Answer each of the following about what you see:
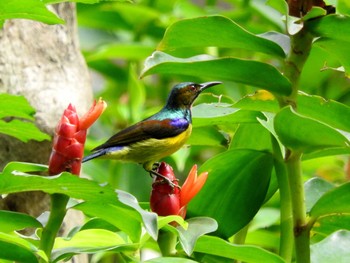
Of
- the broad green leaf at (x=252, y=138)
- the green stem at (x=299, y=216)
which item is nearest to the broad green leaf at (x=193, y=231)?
Result: the green stem at (x=299, y=216)

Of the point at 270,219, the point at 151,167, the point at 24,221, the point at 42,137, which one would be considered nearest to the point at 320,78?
the point at 270,219

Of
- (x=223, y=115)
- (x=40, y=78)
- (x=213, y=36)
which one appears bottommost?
(x=40, y=78)

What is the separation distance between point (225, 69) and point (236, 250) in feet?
0.89

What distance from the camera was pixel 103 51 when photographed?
3059mm

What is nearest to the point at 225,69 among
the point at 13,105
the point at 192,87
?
the point at 13,105

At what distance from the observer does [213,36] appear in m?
1.37

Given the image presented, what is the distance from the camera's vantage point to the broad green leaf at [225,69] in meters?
1.34

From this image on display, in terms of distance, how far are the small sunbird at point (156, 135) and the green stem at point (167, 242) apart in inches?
10.7

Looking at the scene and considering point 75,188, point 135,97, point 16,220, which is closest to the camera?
point 75,188

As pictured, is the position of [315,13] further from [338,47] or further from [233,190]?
[233,190]

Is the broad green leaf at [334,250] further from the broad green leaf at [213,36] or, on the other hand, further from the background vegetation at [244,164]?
the broad green leaf at [213,36]

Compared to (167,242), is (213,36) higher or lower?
higher

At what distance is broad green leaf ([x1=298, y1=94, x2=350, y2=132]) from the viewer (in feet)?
4.55

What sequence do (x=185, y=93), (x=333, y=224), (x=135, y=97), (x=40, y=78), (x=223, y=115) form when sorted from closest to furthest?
(x=223, y=115) → (x=333, y=224) → (x=185, y=93) → (x=40, y=78) → (x=135, y=97)
